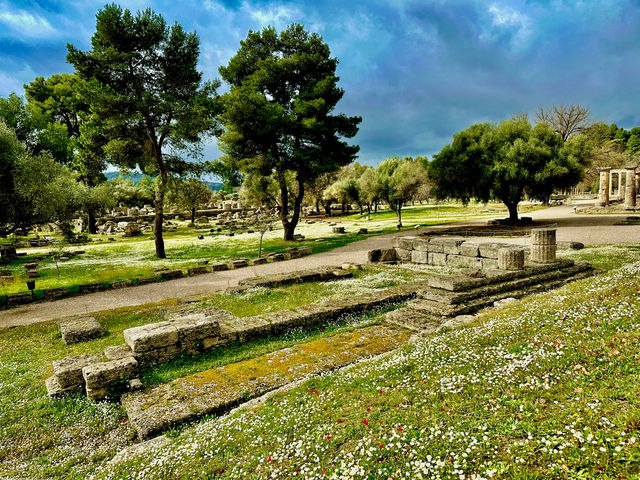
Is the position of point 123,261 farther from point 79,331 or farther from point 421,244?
point 421,244

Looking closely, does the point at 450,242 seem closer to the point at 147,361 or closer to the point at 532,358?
the point at 532,358

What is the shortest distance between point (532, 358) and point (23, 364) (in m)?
9.29

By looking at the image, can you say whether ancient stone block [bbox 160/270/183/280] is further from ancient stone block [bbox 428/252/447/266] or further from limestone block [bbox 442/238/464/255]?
limestone block [bbox 442/238/464/255]

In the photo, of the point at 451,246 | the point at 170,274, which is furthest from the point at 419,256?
the point at 170,274

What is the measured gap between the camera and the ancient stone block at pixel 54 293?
13414mm

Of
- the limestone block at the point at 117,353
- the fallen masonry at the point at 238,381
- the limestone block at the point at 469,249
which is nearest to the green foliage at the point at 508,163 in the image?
the limestone block at the point at 469,249

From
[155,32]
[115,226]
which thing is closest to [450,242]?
[155,32]

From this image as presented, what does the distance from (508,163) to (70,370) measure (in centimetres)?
2853

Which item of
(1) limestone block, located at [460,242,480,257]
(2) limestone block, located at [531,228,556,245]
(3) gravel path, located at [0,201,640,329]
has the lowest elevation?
(3) gravel path, located at [0,201,640,329]

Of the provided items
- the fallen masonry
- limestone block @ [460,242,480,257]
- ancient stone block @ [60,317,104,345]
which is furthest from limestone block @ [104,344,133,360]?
limestone block @ [460,242,480,257]

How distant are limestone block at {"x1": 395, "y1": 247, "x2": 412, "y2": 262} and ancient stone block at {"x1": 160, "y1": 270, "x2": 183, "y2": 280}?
412 inches

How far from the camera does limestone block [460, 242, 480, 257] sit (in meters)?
14.4

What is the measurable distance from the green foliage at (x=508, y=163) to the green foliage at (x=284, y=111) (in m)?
8.98

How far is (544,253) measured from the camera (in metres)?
12.6
